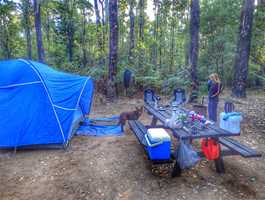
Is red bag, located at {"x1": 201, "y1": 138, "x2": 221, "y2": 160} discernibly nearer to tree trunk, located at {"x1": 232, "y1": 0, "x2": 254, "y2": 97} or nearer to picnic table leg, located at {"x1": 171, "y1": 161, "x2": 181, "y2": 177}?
picnic table leg, located at {"x1": 171, "y1": 161, "x2": 181, "y2": 177}

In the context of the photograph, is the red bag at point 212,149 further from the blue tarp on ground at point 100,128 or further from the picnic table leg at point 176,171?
the blue tarp on ground at point 100,128

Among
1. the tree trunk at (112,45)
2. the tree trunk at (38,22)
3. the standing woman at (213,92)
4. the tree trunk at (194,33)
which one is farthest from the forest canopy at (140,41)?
the standing woman at (213,92)

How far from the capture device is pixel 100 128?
5.95m

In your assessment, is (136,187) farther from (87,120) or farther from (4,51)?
(4,51)

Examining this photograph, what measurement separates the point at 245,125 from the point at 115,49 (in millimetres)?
5364

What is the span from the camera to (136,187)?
10.4 feet

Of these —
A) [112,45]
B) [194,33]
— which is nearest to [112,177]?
[112,45]

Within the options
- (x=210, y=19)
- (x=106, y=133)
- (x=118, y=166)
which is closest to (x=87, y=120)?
(x=106, y=133)

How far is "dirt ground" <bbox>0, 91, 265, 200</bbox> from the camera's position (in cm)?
302

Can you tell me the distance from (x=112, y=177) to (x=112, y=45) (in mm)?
6154

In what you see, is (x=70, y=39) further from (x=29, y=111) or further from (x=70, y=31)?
(x=29, y=111)

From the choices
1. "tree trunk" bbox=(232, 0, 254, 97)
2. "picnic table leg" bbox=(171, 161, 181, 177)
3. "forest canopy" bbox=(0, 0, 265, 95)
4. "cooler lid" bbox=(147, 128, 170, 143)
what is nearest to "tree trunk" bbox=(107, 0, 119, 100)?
"forest canopy" bbox=(0, 0, 265, 95)

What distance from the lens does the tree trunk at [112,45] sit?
327 inches

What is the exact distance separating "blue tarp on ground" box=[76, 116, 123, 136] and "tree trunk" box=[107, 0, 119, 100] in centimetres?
220
